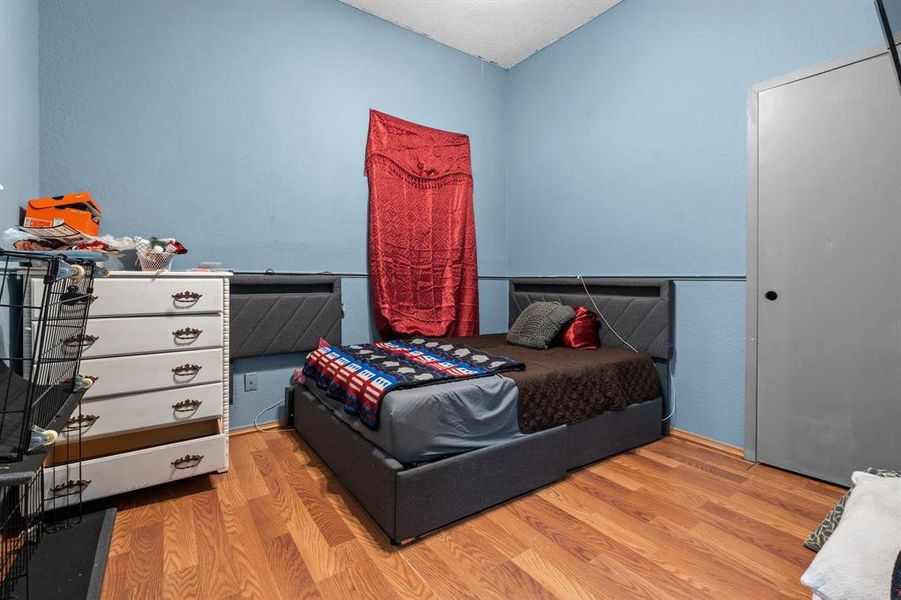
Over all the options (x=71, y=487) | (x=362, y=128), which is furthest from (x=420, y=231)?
(x=71, y=487)

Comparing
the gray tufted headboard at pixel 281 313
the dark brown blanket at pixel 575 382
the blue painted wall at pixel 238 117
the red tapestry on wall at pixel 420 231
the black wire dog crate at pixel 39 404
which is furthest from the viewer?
the red tapestry on wall at pixel 420 231

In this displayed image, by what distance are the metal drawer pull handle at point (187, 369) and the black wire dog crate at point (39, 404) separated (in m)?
0.36

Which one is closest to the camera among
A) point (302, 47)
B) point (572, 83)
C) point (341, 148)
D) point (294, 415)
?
point (294, 415)

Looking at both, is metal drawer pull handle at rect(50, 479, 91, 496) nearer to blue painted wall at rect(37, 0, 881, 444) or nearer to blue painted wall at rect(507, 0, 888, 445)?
blue painted wall at rect(37, 0, 881, 444)

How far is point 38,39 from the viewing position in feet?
6.89

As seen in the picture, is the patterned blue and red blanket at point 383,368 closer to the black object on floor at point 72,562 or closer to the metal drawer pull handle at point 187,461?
the metal drawer pull handle at point 187,461

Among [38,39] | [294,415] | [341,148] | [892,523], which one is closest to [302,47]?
[341,148]

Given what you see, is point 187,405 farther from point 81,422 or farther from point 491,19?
point 491,19

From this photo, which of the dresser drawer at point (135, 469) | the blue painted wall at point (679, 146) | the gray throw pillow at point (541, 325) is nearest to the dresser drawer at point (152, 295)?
the dresser drawer at point (135, 469)

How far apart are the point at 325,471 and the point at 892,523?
209 cm

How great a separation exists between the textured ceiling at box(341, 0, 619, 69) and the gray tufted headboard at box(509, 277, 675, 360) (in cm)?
200

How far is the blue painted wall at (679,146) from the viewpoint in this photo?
2.31 meters

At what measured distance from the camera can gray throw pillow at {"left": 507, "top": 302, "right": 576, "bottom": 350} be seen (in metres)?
2.82

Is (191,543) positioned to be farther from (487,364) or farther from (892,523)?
(892,523)
